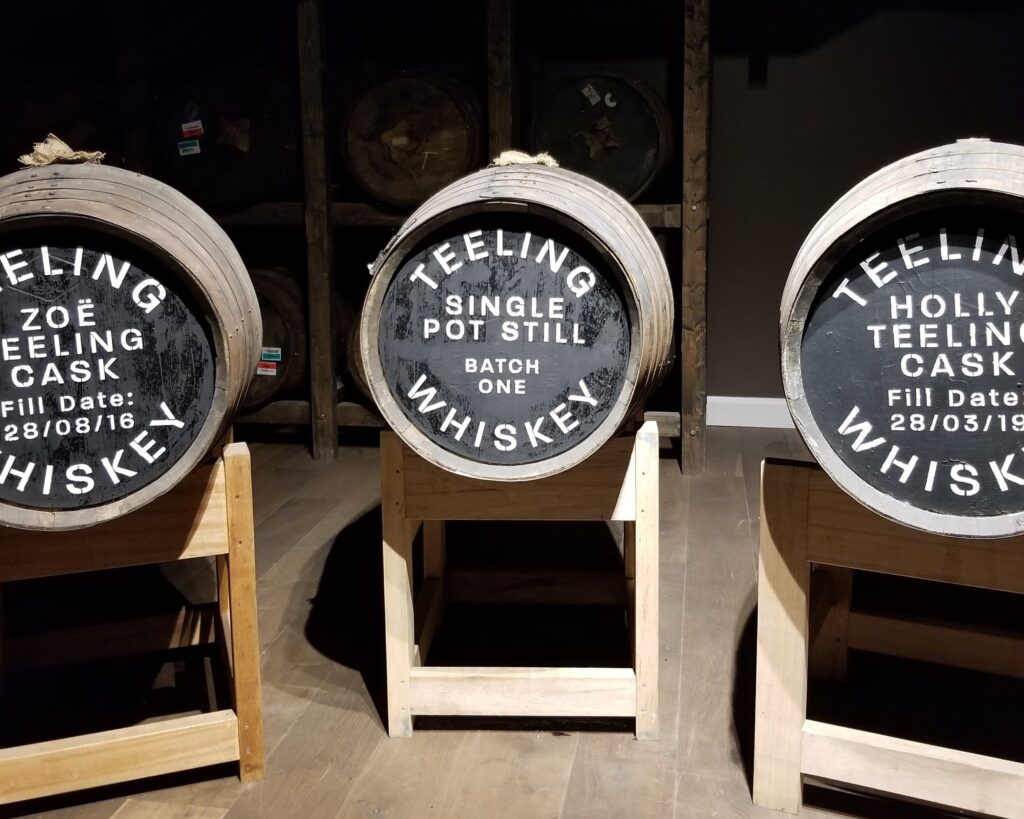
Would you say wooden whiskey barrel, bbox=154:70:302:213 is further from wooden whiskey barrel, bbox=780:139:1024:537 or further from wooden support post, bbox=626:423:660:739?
wooden whiskey barrel, bbox=780:139:1024:537

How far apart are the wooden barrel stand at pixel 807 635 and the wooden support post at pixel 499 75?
270cm

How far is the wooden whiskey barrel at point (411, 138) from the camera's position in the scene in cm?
439

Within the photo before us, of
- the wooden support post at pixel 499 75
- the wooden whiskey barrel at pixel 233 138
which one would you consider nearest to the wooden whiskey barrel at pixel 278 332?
the wooden whiskey barrel at pixel 233 138

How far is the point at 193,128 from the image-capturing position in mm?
4656

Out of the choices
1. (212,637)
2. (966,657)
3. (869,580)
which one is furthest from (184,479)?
(869,580)

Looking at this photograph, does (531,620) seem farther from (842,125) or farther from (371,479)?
(842,125)

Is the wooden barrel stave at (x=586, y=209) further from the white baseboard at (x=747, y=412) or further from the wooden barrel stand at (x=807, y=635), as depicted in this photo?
the white baseboard at (x=747, y=412)

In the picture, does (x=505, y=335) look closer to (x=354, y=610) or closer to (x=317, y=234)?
(x=354, y=610)

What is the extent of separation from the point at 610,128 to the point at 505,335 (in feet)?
8.28

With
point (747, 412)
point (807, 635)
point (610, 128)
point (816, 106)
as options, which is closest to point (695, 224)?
point (610, 128)

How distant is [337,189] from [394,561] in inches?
116

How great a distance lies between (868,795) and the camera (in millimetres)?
2145

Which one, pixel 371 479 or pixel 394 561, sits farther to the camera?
pixel 371 479

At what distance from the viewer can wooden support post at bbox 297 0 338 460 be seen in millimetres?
4496
